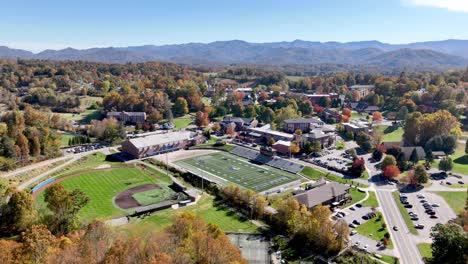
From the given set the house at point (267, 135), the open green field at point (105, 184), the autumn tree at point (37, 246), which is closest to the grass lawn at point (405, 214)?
the house at point (267, 135)

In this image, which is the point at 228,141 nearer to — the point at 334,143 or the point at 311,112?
the point at 334,143

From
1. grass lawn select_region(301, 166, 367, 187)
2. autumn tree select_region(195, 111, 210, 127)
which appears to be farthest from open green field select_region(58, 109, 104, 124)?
grass lawn select_region(301, 166, 367, 187)

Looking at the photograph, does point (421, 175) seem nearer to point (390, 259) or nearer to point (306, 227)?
point (390, 259)

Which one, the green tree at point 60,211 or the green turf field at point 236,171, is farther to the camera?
the green turf field at point 236,171

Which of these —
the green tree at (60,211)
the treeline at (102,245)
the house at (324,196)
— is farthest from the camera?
the house at (324,196)

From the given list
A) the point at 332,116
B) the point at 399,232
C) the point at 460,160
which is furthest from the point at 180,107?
the point at 399,232

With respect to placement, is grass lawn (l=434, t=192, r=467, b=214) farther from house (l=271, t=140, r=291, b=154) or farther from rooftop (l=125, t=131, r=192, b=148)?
rooftop (l=125, t=131, r=192, b=148)

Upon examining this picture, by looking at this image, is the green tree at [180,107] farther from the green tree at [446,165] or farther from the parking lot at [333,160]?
the green tree at [446,165]
